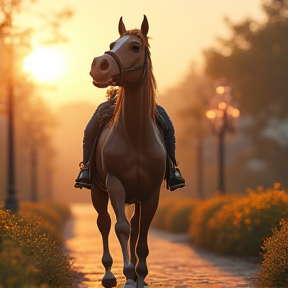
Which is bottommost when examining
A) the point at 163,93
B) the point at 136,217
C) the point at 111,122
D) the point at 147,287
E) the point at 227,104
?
the point at 147,287

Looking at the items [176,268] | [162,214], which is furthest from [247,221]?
[162,214]

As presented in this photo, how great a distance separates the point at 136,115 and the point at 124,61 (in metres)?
0.82

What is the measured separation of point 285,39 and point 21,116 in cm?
1893

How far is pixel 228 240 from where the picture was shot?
19641mm

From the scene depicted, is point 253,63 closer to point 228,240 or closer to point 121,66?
point 228,240

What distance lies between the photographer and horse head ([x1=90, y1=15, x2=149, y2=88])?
9758 mm

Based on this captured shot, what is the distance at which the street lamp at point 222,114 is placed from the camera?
29906 mm

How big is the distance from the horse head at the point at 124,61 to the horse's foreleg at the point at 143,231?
5.56 feet

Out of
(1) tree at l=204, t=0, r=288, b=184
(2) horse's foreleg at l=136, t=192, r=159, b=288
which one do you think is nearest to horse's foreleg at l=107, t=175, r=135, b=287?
(2) horse's foreleg at l=136, t=192, r=159, b=288

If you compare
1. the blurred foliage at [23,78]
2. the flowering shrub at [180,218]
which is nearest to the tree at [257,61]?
the blurred foliage at [23,78]

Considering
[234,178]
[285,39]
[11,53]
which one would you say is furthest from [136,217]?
[234,178]

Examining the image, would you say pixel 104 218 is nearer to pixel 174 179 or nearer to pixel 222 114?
pixel 174 179

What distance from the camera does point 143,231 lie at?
11.3 metres

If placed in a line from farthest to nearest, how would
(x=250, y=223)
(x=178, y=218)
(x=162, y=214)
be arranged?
(x=162, y=214), (x=178, y=218), (x=250, y=223)
